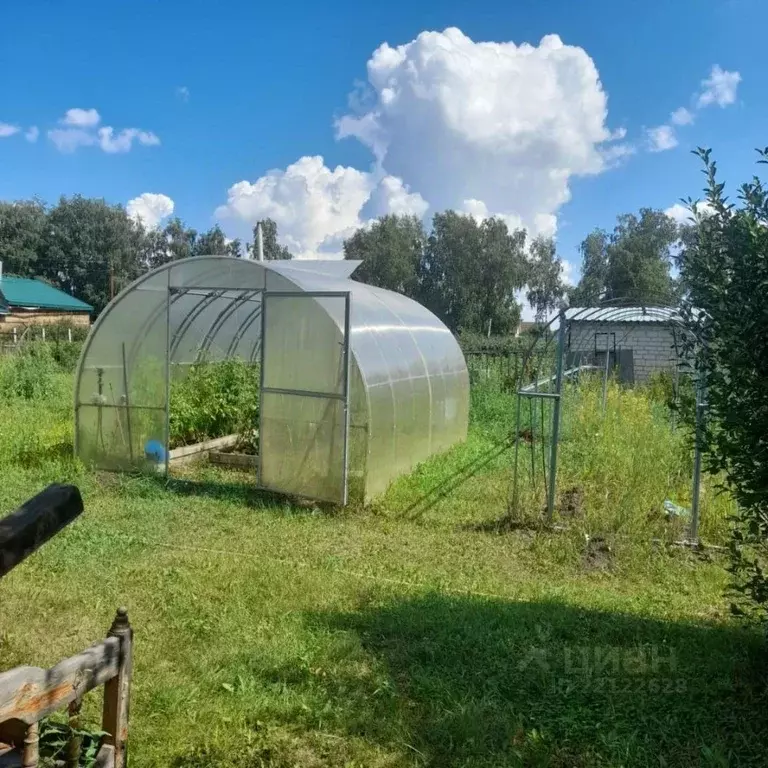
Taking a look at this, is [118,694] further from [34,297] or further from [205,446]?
[34,297]

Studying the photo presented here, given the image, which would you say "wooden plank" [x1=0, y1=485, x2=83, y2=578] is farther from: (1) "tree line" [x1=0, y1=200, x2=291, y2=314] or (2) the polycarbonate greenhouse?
(1) "tree line" [x1=0, y1=200, x2=291, y2=314]

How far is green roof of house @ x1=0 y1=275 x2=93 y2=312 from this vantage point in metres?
30.1

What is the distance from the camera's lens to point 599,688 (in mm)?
3502

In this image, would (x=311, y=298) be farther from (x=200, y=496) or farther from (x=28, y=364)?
(x=28, y=364)

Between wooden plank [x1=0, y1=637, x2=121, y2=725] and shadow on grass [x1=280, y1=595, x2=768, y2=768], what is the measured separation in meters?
1.62

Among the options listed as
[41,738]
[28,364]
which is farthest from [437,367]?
[28,364]

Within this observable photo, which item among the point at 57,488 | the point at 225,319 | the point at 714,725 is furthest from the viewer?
the point at 225,319

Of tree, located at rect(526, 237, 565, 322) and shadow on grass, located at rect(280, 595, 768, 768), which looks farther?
tree, located at rect(526, 237, 565, 322)

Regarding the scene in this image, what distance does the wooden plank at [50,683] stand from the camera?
1.57 meters

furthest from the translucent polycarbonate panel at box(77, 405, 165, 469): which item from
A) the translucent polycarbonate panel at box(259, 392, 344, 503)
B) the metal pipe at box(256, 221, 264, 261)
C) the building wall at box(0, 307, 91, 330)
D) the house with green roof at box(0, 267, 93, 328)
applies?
the house with green roof at box(0, 267, 93, 328)

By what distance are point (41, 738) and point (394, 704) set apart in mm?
1803

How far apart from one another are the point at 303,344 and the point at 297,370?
1.01ft

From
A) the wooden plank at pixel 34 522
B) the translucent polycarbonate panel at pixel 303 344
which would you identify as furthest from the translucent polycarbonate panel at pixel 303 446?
the wooden plank at pixel 34 522

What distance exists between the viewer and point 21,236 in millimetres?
40188
